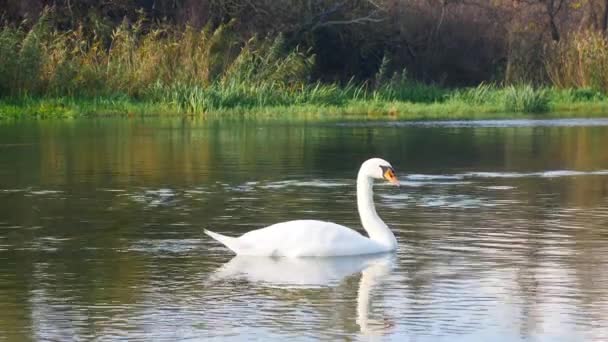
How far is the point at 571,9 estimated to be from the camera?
1934 inches

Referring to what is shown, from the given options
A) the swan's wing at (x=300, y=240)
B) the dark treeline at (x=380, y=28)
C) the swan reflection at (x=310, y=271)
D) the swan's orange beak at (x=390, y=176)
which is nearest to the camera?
the swan reflection at (x=310, y=271)

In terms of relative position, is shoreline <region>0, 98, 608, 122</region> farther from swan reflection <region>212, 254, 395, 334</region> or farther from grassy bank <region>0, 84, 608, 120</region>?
swan reflection <region>212, 254, 395, 334</region>

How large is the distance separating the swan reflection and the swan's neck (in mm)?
128

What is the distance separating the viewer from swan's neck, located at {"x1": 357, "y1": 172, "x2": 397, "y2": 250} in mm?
11148

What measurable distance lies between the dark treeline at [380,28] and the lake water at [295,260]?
15.8 metres

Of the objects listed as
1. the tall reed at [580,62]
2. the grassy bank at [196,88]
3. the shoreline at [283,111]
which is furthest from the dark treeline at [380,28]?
the shoreline at [283,111]

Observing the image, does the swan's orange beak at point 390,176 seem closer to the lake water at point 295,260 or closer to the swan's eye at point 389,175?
the swan's eye at point 389,175

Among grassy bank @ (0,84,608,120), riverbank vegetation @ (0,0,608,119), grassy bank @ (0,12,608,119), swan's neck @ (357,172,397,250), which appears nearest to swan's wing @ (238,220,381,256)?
swan's neck @ (357,172,397,250)

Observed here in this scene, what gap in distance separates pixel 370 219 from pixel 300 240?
0.75m

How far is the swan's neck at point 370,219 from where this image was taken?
11148 millimetres

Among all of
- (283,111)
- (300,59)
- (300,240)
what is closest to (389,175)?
(300,240)

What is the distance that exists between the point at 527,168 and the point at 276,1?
21389mm

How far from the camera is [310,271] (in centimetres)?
1042

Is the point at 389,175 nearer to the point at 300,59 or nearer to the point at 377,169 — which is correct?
the point at 377,169
